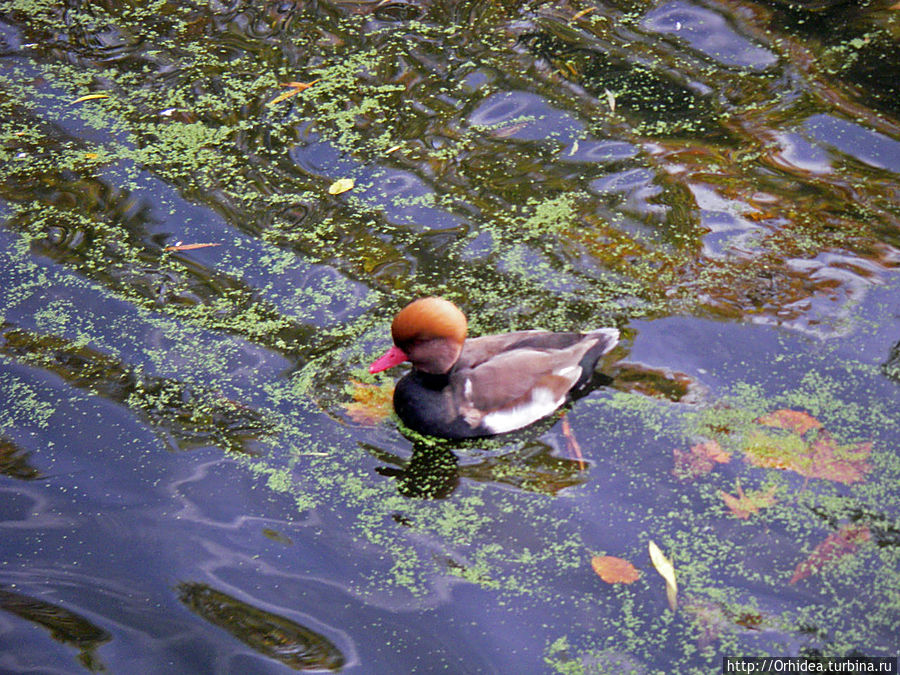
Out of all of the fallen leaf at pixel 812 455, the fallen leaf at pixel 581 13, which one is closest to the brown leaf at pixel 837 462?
the fallen leaf at pixel 812 455

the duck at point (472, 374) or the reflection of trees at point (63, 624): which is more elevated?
the duck at point (472, 374)

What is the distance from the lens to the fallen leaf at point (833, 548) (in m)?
2.77

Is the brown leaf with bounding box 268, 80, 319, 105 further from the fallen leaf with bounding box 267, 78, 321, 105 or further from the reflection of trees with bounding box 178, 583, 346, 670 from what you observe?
the reflection of trees with bounding box 178, 583, 346, 670

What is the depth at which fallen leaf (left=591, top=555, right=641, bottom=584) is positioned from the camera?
2.80 meters

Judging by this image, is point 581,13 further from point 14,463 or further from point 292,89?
point 14,463

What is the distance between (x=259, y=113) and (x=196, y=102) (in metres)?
0.45

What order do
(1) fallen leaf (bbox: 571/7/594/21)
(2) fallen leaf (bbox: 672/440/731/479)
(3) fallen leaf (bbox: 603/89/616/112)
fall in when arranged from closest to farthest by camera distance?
(2) fallen leaf (bbox: 672/440/731/479) < (3) fallen leaf (bbox: 603/89/616/112) < (1) fallen leaf (bbox: 571/7/594/21)

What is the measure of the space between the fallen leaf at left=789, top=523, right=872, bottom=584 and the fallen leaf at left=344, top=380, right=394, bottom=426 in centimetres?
164

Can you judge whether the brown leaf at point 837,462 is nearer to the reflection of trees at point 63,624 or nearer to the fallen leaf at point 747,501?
the fallen leaf at point 747,501

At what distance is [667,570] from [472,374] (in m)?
1.02

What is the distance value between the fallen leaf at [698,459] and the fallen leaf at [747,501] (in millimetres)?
118

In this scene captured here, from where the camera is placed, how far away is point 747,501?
299cm

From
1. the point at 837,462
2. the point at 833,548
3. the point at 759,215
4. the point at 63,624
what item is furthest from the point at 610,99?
the point at 63,624

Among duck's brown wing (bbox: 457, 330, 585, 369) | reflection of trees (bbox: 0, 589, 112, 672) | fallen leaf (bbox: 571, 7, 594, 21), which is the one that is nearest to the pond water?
reflection of trees (bbox: 0, 589, 112, 672)
